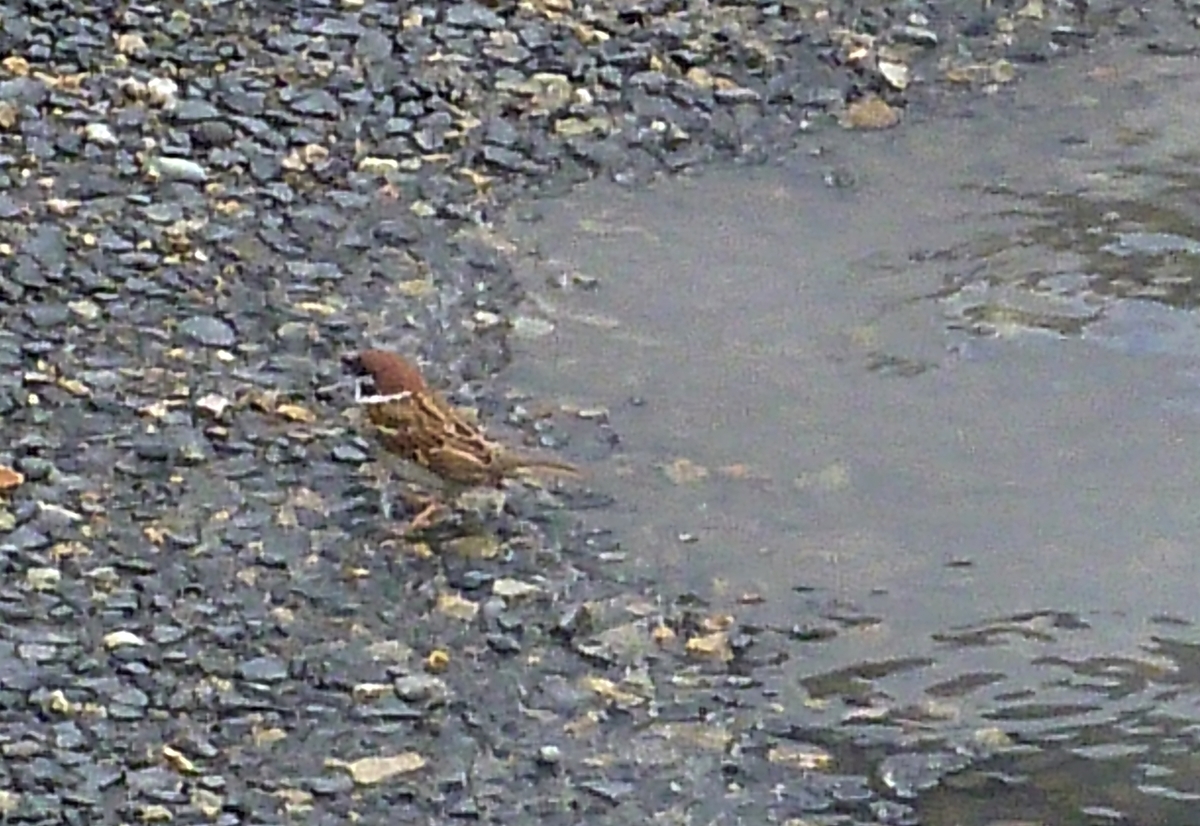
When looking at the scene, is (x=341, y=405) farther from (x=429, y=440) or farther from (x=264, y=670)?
(x=264, y=670)

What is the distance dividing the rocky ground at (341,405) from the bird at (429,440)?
10cm

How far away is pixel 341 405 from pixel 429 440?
1.30ft

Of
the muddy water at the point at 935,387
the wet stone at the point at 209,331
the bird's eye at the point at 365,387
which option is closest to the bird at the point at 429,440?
the bird's eye at the point at 365,387

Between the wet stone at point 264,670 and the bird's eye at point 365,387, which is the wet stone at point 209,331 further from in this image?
Answer: the wet stone at point 264,670

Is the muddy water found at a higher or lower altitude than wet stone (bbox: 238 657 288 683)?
higher

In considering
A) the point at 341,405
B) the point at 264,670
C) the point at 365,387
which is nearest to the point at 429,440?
the point at 365,387

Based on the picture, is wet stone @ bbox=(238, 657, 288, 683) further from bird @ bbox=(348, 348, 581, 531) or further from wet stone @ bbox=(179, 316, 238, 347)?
wet stone @ bbox=(179, 316, 238, 347)

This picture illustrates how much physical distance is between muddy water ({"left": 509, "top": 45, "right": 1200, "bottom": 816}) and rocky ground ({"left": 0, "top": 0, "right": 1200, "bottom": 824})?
0.13m

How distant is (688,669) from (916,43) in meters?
2.64

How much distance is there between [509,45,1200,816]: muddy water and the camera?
186 inches

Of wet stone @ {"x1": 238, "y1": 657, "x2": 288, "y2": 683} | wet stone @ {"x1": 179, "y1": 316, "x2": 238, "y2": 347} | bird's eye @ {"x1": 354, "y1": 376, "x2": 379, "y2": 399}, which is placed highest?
bird's eye @ {"x1": 354, "y1": 376, "x2": 379, "y2": 399}

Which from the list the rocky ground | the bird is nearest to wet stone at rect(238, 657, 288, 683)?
the rocky ground

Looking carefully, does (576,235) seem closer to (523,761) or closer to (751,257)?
(751,257)

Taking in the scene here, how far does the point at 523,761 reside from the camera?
14.2ft
